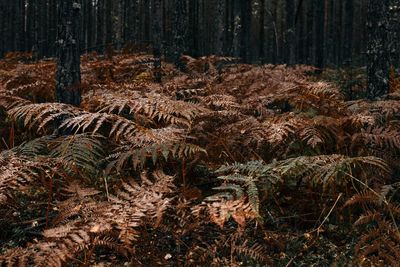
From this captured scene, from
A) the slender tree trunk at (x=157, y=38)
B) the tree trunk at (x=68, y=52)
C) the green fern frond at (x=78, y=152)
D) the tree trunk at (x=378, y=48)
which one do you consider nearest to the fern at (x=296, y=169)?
the green fern frond at (x=78, y=152)

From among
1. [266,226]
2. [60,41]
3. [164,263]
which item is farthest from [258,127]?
[60,41]

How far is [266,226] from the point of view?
129 inches

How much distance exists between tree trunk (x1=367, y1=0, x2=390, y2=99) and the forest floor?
1.48 m

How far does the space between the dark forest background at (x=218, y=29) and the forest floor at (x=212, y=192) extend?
5.65 meters

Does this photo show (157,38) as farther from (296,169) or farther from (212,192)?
(296,169)

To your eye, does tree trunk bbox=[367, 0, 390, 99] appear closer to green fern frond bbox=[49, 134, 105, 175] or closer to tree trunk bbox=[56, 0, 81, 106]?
tree trunk bbox=[56, 0, 81, 106]

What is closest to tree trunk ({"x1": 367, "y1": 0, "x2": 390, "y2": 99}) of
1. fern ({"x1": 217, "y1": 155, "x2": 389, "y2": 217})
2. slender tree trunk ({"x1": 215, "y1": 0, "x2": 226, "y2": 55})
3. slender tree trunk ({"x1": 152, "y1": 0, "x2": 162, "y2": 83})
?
fern ({"x1": 217, "y1": 155, "x2": 389, "y2": 217})

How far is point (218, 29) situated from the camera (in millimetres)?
13625

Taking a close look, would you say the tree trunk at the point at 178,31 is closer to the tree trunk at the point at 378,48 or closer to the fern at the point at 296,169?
the tree trunk at the point at 378,48

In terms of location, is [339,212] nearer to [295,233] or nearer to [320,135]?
[295,233]

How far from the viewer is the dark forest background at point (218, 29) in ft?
54.2

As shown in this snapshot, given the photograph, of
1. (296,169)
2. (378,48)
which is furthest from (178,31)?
(296,169)

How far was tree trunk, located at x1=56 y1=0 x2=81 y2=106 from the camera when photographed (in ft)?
15.3

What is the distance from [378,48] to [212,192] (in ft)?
10.7
